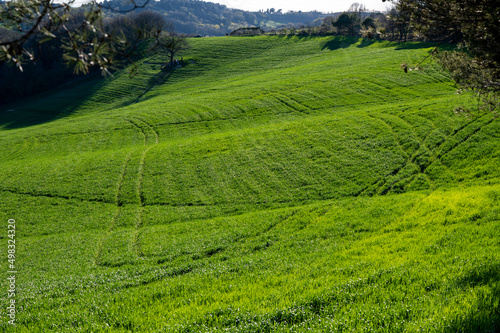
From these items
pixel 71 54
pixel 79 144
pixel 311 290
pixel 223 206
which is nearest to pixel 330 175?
pixel 223 206

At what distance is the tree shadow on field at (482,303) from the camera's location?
27.8ft

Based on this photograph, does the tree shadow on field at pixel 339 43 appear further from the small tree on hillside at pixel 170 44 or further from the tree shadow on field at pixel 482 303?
the tree shadow on field at pixel 482 303

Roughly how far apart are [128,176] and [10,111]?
278 feet

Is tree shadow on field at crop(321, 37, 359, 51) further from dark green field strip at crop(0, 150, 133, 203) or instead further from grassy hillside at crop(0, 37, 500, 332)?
dark green field strip at crop(0, 150, 133, 203)

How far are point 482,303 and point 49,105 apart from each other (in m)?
115

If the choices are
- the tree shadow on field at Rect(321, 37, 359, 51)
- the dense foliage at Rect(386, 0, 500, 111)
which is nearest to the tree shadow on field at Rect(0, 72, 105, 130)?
the tree shadow on field at Rect(321, 37, 359, 51)

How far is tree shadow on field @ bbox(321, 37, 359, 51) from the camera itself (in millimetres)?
121500

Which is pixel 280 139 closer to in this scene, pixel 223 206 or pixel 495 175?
pixel 223 206

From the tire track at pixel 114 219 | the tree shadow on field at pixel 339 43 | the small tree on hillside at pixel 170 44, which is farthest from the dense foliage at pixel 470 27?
the tree shadow on field at pixel 339 43

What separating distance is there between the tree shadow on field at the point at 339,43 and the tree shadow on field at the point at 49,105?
89185 millimetres

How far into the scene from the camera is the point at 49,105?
96.9m

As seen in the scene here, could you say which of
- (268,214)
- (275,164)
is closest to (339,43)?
(275,164)

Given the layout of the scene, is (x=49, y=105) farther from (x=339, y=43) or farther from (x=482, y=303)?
(x=482, y=303)

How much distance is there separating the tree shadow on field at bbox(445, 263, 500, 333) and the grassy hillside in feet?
0.22
